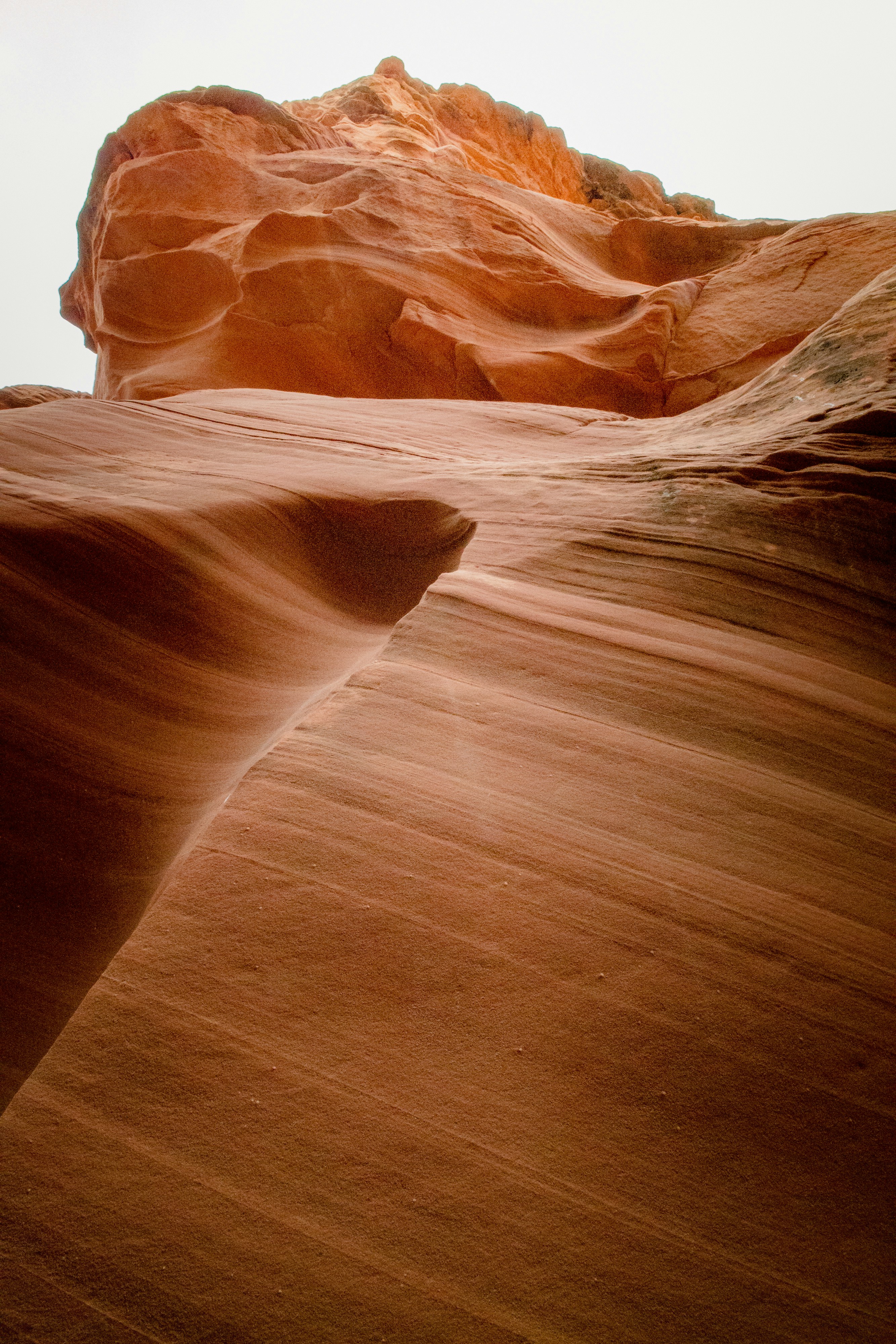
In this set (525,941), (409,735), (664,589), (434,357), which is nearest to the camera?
(525,941)

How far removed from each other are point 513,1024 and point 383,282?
8457 mm

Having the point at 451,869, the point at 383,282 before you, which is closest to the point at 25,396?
the point at 383,282

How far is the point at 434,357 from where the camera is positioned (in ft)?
28.1

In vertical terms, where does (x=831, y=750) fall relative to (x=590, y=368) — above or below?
below

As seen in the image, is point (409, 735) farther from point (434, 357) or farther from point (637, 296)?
point (637, 296)

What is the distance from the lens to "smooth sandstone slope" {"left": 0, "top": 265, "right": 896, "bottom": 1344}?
1.52 meters

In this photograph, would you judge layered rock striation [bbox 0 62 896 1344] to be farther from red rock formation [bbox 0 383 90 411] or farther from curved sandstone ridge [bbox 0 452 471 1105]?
red rock formation [bbox 0 383 90 411]

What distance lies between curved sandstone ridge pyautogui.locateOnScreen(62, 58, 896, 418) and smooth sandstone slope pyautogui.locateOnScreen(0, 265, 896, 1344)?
6458mm

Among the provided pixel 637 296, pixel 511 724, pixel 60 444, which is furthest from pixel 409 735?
pixel 637 296

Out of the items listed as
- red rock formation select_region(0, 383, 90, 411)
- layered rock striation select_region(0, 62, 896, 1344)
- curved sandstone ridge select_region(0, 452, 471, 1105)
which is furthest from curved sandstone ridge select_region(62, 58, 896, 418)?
curved sandstone ridge select_region(0, 452, 471, 1105)

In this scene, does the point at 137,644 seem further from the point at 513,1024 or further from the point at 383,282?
the point at 383,282

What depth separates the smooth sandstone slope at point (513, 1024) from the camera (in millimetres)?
1521

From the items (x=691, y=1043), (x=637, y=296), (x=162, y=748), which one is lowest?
(x=691, y=1043)

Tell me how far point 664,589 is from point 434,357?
6291 millimetres
